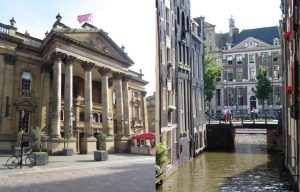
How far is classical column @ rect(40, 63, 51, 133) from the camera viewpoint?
5.60 ft

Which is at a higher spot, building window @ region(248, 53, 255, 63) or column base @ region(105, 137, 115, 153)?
building window @ region(248, 53, 255, 63)

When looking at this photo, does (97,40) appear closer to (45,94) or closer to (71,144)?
(45,94)

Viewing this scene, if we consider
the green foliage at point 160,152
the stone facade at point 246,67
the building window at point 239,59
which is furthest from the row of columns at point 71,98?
the building window at point 239,59

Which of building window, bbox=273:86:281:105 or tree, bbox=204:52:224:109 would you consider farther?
tree, bbox=204:52:224:109

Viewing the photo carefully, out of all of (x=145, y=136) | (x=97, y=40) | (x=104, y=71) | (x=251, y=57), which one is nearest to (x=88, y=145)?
(x=145, y=136)

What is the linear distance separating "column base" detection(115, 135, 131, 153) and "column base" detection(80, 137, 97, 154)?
0.13 meters

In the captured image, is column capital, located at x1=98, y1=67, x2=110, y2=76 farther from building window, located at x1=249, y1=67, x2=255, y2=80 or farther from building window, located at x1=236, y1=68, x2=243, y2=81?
building window, located at x1=236, y1=68, x2=243, y2=81

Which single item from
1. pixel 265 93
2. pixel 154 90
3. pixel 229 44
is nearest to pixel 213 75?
pixel 265 93

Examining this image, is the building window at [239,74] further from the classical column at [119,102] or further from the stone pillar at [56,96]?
the stone pillar at [56,96]

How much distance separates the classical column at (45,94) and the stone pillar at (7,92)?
0.14 metres

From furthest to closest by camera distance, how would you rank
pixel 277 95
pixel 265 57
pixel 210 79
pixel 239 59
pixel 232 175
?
pixel 239 59 → pixel 210 79 → pixel 265 57 → pixel 277 95 → pixel 232 175

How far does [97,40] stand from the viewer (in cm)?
175

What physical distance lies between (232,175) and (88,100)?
33.1 feet

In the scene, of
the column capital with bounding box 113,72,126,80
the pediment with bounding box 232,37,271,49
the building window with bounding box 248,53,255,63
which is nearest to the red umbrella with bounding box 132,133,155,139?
the column capital with bounding box 113,72,126,80
